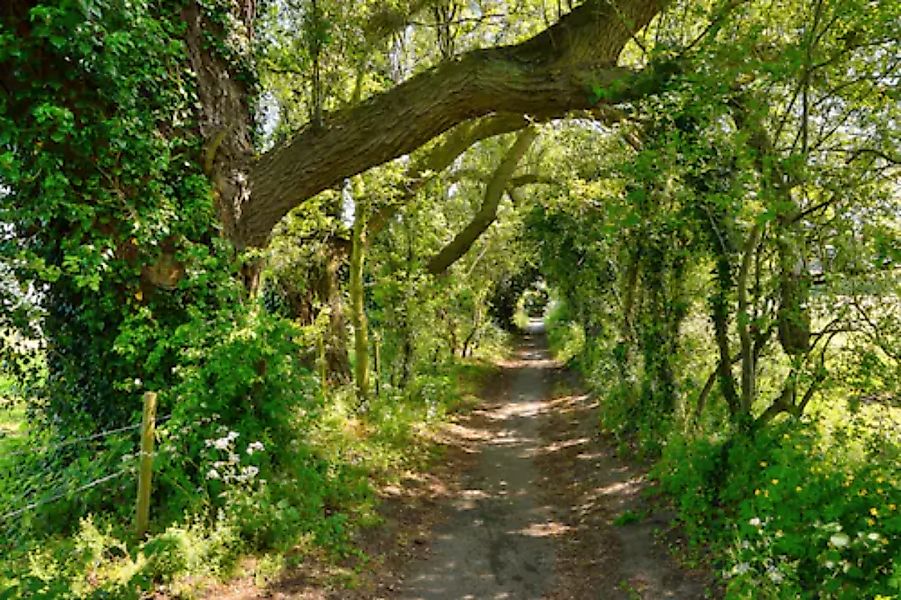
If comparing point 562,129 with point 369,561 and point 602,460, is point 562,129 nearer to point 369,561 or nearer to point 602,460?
point 602,460

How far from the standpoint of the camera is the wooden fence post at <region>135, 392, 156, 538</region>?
17.5ft

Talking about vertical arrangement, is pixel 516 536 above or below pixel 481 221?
below

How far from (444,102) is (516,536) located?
5354 millimetres

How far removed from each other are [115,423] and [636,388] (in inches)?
319

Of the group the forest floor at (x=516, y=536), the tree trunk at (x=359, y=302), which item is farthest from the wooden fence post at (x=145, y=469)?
the tree trunk at (x=359, y=302)

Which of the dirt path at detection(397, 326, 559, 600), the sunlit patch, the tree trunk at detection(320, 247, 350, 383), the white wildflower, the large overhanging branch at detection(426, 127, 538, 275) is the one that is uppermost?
the large overhanging branch at detection(426, 127, 538, 275)

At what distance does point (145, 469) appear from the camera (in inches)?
211

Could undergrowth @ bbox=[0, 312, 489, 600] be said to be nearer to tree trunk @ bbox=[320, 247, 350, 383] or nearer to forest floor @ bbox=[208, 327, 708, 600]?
forest floor @ bbox=[208, 327, 708, 600]

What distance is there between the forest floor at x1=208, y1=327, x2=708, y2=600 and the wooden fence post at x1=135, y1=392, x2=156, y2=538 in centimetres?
94

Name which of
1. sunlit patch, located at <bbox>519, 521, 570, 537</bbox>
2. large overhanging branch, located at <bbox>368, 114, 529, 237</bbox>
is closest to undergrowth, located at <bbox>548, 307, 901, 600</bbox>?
sunlit patch, located at <bbox>519, 521, 570, 537</bbox>

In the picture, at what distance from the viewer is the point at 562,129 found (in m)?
9.98

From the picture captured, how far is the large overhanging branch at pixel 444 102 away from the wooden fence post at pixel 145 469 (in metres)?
2.73

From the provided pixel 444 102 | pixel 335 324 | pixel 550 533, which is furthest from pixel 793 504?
pixel 335 324

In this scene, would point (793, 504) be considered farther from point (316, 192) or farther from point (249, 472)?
point (316, 192)
